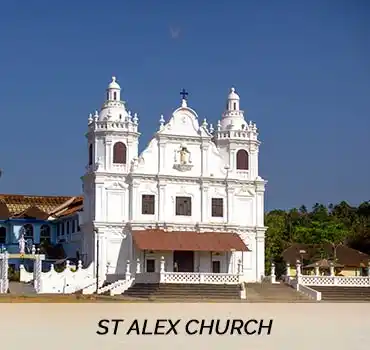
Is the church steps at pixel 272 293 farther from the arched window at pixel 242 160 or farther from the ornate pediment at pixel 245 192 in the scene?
the arched window at pixel 242 160

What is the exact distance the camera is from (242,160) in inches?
1799

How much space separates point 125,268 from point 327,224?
68.3ft

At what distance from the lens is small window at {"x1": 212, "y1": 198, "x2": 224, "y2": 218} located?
44594mm

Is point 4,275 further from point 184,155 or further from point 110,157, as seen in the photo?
point 184,155

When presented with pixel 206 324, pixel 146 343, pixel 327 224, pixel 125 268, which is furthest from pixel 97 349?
pixel 327 224

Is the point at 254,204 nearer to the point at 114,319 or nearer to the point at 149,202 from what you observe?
the point at 149,202

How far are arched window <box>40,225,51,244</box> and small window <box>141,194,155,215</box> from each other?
8.71 metres

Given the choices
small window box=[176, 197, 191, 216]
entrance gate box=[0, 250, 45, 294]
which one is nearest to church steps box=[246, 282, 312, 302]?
small window box=[176, 197, 191, 216]

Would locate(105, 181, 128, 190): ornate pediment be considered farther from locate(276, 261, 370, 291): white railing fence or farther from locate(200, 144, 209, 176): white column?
locate(276, 261, 370, 291): white railing fence

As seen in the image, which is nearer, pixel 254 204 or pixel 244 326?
pixel 244 326

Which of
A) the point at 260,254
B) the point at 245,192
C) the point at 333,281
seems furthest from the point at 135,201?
the point at 333,281

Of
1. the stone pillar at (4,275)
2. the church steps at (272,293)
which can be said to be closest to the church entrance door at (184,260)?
the church steps at (272,293)

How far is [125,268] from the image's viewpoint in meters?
42.6

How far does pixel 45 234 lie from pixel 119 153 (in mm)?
9242
